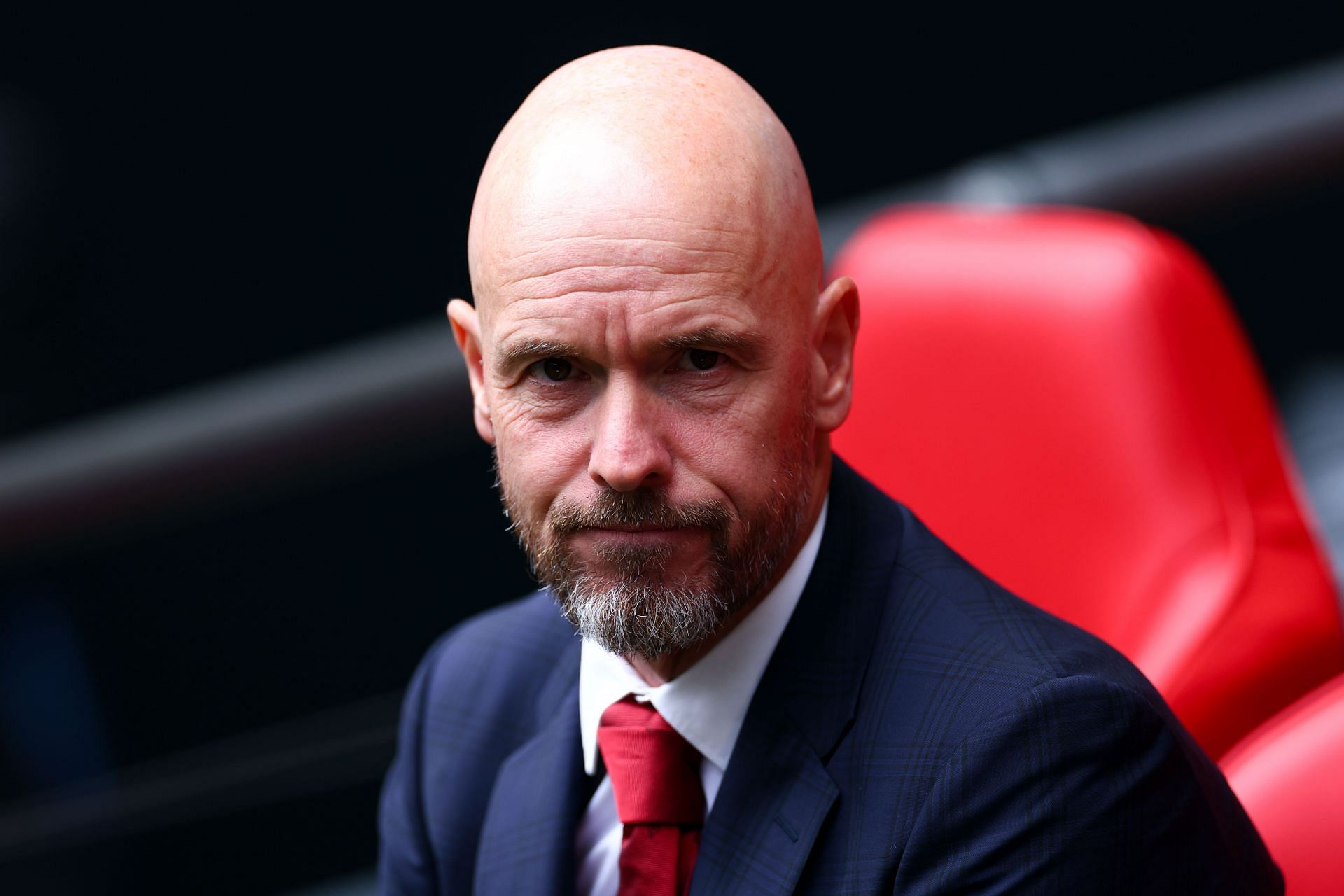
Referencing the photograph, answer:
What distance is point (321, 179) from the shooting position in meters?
2.73

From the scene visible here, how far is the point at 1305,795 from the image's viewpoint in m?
0.98

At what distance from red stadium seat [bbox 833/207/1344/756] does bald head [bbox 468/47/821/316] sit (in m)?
0.45

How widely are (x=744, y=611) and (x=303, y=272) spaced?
1925 millimetres

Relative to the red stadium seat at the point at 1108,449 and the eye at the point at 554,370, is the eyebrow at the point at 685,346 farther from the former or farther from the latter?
the red stadium seat at the point at 1108,449

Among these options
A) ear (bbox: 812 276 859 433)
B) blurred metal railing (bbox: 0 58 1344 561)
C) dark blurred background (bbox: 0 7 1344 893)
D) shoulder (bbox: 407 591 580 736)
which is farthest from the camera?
dark blurred background (bbox: 0 7 1344 893)

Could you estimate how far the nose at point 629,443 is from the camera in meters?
0.88

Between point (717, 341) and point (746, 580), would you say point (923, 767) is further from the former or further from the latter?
point (717, 341)

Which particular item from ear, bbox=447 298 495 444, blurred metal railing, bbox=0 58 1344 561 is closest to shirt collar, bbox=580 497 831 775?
ear, bbox=447 298 495 444

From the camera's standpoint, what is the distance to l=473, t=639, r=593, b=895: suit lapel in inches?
42.4

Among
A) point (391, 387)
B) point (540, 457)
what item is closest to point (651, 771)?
point (540, 457)

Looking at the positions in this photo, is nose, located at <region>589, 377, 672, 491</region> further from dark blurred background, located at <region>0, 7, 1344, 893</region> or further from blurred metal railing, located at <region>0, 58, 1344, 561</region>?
dark blurred background, located at <region>0, 7, 1344, 893</region>

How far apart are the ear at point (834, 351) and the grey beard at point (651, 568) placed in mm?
37

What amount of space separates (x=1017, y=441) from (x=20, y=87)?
6.76ft

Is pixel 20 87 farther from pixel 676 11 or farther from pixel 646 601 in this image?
pixel 646 601
